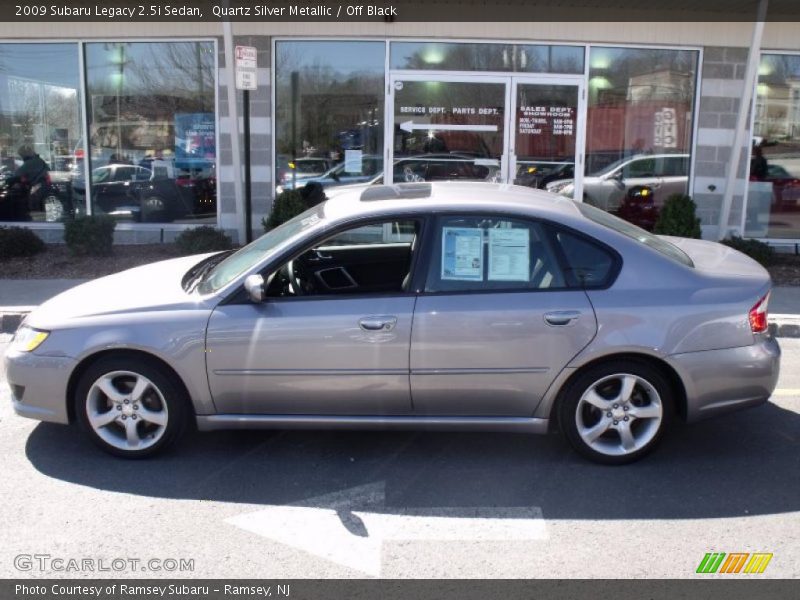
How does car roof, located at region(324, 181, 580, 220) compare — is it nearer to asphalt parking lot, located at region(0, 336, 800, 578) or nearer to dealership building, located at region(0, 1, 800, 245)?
asphalt parking lot, located at region(0, 336, 800, 578)

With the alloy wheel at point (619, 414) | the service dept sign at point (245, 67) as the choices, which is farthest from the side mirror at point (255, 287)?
the service dept sign at point (245, 67)

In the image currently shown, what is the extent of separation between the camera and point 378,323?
424 centimetres

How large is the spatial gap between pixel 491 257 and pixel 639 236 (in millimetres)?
1015

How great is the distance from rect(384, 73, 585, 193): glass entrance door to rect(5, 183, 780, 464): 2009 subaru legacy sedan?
685cm

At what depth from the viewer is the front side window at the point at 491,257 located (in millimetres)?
4344

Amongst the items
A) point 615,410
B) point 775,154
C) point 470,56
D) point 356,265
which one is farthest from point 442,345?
point 775,154

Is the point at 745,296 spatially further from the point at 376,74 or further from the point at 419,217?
the point at 376,74

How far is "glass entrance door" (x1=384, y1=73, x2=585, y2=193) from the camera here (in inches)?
436

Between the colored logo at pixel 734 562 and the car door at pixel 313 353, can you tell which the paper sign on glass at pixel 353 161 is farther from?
the colored logo at pixel 734 562

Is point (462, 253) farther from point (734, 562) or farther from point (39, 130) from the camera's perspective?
point (39, 130)

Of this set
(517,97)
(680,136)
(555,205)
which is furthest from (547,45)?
(555,205)

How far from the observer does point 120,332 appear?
430cm

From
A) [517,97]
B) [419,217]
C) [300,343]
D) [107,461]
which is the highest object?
[517,97]

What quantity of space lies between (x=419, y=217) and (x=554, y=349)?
3.46ft
